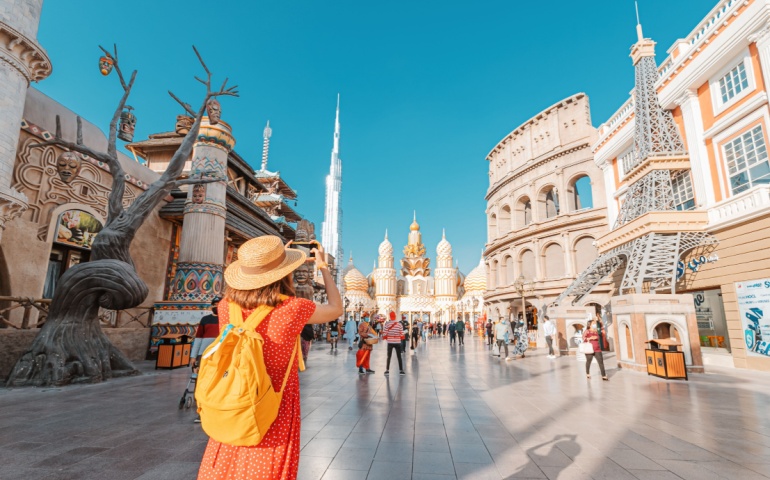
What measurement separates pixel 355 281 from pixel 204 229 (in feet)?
183

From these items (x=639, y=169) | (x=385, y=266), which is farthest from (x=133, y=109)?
(x=385, y=266)

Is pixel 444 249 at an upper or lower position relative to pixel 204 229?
upper

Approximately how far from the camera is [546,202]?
3166 cm

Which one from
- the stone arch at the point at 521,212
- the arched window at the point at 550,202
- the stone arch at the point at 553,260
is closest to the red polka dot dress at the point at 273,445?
the stone arch at the point at 553,260

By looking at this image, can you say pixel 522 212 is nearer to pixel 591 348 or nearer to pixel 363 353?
pixel 591 348

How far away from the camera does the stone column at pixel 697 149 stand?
14178 mm

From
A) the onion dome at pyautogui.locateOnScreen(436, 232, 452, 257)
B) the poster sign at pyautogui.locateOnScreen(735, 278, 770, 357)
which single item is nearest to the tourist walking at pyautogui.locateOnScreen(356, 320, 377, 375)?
the poster sign at pyautogui.locateOnScreen(735, 278, 770, 357)

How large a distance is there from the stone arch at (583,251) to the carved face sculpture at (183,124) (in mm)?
25074

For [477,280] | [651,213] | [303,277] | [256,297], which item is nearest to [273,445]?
[256,297]

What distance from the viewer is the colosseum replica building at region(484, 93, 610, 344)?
2708cm

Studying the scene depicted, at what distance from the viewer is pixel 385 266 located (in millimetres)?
71250

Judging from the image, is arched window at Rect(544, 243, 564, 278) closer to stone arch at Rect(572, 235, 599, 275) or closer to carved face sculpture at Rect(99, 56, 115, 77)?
stone arch at Rect(572, 235, 599, 275)

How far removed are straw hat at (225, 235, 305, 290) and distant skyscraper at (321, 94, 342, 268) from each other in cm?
12114

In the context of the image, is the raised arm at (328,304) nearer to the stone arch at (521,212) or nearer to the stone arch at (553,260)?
the stone arch at (553,260)
